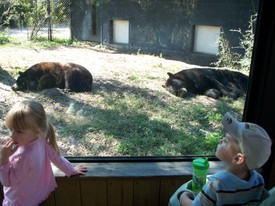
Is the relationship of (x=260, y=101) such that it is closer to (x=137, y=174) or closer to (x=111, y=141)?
(x=137, y=174)

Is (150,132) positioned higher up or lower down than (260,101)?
lower down

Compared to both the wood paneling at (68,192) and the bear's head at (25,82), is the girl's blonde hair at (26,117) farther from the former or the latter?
the bear's head at (25,82)

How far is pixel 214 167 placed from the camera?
68.6 inches

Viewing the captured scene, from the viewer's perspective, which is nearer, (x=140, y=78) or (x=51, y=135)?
(x=51, y=135)

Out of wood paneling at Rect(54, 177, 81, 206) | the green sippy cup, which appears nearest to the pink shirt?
wood paneling at Rect(54, 177, 81, 206)

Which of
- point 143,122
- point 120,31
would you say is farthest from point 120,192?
point 120,31

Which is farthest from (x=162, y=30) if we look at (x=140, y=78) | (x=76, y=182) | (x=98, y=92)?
(x=76, y=182)

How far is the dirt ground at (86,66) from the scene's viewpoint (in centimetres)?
177

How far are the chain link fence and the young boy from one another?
1.07 metres

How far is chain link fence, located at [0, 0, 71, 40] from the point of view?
61.0 inches

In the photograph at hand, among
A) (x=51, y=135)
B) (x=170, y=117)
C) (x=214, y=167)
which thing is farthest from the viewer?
(x=170, y=117)

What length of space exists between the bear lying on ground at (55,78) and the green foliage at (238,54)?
854 mm

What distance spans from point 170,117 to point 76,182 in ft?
2.79

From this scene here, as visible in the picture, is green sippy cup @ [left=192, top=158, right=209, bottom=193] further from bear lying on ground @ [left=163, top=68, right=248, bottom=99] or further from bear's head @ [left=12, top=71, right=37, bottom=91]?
bear's head @ [left=12, top=71, right=37, bottom=91]
